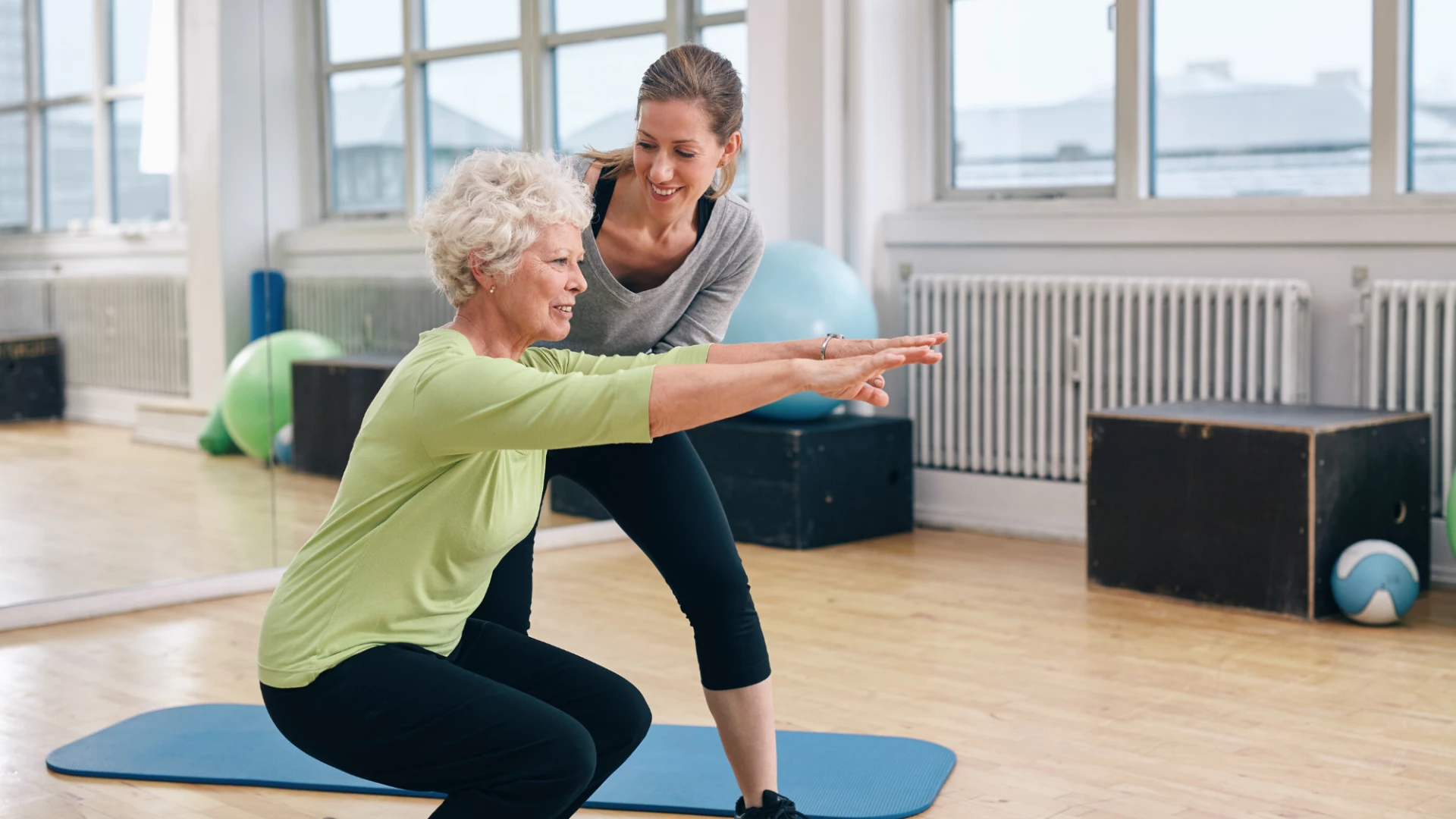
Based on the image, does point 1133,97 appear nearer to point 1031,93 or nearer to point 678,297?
point 1031,93

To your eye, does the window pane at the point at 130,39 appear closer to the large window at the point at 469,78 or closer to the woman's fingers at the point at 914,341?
the large window at the point at 469,78

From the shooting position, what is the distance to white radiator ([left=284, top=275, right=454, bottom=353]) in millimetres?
4125

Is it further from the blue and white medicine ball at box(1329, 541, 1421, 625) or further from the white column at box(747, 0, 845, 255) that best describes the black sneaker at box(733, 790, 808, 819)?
the white column at box(747, 0, 845, 255)

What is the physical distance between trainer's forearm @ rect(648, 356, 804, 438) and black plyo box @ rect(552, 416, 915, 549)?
294 cm

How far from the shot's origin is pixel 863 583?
13.5 ft

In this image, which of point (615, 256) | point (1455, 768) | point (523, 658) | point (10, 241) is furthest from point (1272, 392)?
point (10, 241)

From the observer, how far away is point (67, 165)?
3705 mm

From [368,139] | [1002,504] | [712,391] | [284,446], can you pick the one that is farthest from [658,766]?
[1002,504]

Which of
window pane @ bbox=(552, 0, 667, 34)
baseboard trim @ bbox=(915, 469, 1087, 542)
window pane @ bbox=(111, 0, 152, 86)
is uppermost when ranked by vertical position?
window pane @ bbox=(552, 0, 667, 34)

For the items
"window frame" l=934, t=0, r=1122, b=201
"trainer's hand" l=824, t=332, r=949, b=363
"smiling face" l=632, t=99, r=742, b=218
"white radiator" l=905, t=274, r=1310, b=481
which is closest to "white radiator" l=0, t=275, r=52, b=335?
"smiling face" l=632, t=99, r=742, b=218

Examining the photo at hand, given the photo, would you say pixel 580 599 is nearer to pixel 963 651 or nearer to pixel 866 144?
pixel 963 651

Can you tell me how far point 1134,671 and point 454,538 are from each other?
76.0 inches

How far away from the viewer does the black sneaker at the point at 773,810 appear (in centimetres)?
210

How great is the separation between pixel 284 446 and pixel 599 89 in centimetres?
148
